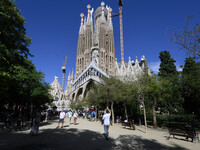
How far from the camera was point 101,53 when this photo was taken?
6825cm

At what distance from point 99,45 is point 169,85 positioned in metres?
57.7

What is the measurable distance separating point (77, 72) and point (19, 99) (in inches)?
2072

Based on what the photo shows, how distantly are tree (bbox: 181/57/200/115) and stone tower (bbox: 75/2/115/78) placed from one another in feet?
146

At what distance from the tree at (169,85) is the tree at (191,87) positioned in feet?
3.36

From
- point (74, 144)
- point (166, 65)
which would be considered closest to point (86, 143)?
point (74, 144)

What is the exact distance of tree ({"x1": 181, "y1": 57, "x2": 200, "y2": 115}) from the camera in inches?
509

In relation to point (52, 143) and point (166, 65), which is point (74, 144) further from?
point (166, 65)

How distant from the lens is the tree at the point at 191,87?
42.4 feet

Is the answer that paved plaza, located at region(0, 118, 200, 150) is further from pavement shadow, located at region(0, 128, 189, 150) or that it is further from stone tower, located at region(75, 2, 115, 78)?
stone tower, located at region(75, 2, 115, 78)

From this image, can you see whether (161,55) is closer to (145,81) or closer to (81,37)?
(145,81)

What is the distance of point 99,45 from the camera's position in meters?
69.4

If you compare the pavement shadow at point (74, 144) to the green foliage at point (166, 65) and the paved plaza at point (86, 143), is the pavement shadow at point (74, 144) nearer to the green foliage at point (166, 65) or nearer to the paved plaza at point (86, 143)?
the paved plaza at point (86, 143)

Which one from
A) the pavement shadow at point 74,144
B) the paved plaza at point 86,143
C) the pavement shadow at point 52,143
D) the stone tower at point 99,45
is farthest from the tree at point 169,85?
the stone tower at point 99,45

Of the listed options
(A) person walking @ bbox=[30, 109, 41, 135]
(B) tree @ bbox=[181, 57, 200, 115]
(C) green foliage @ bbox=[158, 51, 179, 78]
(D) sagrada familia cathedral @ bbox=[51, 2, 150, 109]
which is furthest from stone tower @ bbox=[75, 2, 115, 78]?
(A) person walking @ bbox=[30, 109, 41, 135]
